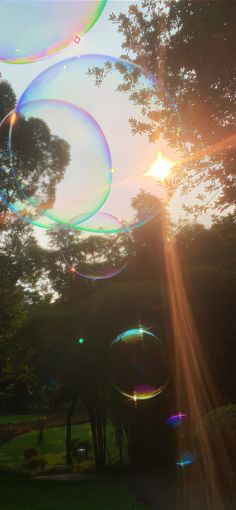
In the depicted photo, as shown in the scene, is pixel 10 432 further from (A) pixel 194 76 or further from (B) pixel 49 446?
(A) pixel 194 76

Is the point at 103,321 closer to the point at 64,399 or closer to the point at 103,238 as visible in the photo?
the point at 64,399

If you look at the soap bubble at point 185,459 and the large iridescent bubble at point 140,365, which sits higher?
the large iridescent bubble at point 140,365

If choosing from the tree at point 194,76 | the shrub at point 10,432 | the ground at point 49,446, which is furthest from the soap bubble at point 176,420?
the shrub at point 10,432

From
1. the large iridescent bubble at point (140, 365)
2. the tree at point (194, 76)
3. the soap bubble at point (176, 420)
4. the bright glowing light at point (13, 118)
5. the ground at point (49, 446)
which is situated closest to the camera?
the tree at point (194, 76)

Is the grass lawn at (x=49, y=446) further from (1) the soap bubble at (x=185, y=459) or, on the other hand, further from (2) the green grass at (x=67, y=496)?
(2) the green grass at (x=67, y=496)

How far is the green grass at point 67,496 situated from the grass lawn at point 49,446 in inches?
225

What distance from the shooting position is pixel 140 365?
891 centimetres

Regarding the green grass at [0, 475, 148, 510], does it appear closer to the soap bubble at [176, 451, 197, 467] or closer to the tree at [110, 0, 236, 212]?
the soap bubble at [176, 451, 197, 467]

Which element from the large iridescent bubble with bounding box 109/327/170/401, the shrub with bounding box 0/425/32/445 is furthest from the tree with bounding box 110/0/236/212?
the shrub with bounding box 0/425/32/445

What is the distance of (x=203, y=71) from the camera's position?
21.7 ft

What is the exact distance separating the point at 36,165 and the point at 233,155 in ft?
34.2

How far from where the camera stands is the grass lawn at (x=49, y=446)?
63.4ft

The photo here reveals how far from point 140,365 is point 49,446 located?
63.7ft

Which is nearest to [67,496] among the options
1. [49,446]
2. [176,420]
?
[176,420]
